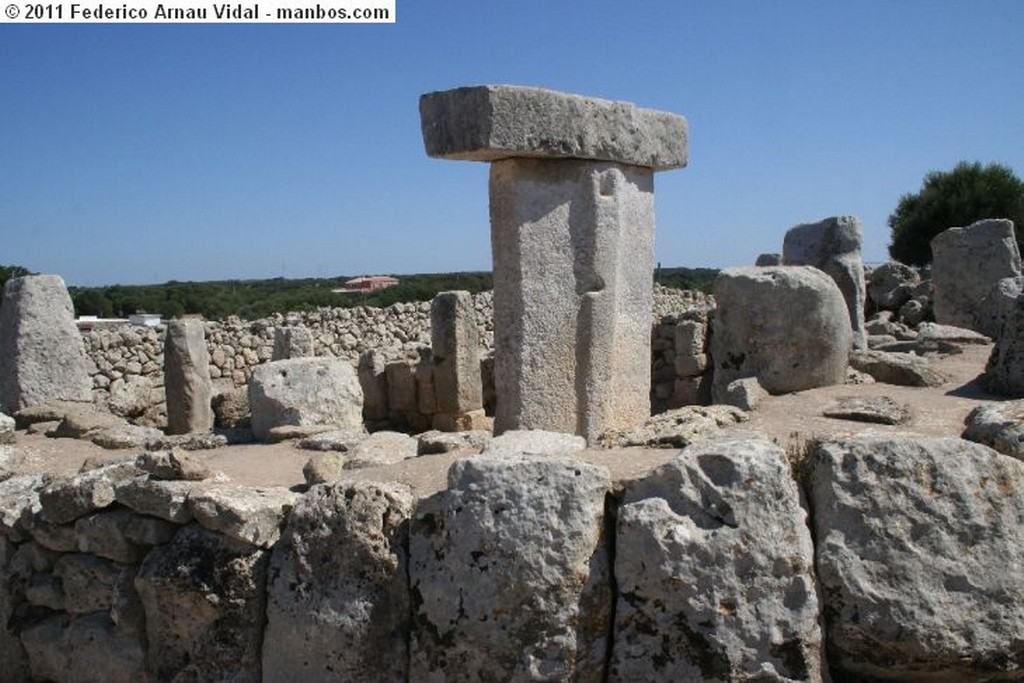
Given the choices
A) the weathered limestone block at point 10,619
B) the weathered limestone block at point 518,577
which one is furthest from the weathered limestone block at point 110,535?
the weathered limestone block at point 518,577

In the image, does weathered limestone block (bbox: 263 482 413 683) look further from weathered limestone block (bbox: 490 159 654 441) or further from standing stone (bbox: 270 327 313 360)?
standing stone (bbox: 270 327 313 360)

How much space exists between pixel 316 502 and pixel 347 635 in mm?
496

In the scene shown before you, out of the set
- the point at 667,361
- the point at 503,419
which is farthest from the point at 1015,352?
the point at 667,361

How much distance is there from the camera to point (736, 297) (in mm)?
6004

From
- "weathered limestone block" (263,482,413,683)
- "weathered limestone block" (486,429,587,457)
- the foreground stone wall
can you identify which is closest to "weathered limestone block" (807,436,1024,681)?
the foreground stone wall

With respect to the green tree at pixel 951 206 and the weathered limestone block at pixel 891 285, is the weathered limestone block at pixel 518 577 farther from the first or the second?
the green tree at pixel 951 206

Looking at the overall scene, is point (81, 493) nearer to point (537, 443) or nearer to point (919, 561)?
point (537, 443)

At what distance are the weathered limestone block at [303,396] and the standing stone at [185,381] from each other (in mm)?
2376

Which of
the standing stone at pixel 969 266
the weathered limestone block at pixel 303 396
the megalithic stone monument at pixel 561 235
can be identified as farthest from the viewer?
the standing stone at pixel 969 266

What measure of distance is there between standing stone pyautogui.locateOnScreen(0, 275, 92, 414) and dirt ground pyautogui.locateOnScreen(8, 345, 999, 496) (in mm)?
1864

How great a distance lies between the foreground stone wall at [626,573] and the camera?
3.24m

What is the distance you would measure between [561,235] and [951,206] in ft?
70.8

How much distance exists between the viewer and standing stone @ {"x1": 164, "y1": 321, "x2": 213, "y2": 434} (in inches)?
389

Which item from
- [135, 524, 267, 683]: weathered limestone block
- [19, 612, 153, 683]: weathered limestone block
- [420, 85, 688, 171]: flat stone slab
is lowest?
[19, 612, 153, 683]: weathered limestone block
